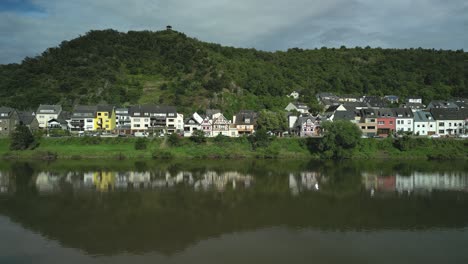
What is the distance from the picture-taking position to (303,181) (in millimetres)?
31297

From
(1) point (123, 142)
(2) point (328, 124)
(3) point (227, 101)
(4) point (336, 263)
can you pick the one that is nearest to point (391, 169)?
(2) point (328, 124)

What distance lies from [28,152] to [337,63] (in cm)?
9511

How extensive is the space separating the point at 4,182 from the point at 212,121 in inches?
1210

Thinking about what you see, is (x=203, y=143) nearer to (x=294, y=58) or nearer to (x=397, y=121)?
(x=397, y=121)

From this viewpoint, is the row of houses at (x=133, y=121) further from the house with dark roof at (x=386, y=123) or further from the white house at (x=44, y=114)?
the house with dark roof at (x=386, y=123)

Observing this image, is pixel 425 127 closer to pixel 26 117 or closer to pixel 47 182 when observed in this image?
pixel 47 182

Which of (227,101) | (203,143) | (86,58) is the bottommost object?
(203,143)

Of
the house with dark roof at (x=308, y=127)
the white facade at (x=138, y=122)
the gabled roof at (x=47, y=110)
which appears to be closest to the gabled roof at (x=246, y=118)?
the house with dark roof at (x=308, y=127)

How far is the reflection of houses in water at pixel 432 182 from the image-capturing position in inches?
1122

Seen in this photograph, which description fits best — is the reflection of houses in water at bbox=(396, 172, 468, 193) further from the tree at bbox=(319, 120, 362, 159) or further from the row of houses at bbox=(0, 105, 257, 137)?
the row of houses at bbox=(0, 105, 257, 137)

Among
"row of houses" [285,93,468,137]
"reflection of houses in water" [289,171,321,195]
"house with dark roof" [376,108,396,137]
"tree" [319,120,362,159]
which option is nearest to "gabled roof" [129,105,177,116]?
"row of houses" [285,93,468,137]

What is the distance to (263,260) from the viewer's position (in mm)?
14891

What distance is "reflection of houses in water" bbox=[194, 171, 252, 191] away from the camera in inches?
1138

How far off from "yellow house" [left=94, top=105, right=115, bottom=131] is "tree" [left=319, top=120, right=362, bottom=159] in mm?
35747
